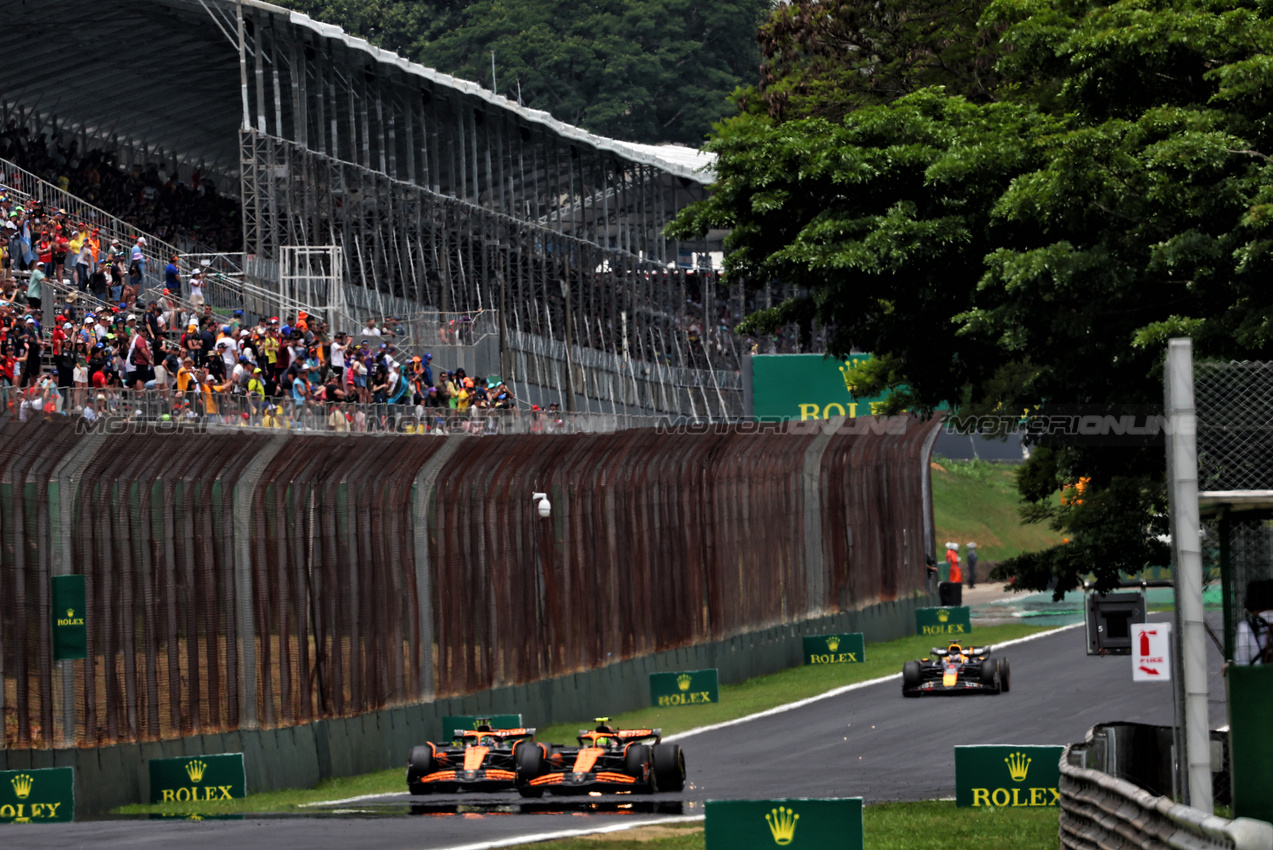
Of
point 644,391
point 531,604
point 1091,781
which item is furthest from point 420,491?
point 644,391

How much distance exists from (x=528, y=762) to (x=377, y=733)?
4259 mm

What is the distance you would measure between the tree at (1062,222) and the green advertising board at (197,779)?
7.06 m

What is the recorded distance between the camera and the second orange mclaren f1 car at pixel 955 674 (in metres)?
31.4

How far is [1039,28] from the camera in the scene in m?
17.9

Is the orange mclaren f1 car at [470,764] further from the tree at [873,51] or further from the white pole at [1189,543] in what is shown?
the white pole at [1189,543]

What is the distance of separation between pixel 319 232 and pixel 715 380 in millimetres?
15754

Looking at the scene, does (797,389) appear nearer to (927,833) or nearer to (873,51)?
(873,51)

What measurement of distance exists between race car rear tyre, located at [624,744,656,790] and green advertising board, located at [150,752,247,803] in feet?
12.5

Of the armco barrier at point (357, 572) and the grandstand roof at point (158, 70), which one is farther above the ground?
the grandstand roof at point (158, 70)

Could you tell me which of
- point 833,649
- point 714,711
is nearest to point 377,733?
point 714,711

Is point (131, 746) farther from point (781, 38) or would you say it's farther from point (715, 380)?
point (715, 380)

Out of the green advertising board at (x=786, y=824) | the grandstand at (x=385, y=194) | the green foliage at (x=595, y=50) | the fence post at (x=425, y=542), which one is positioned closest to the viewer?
the green advertising board at (x=786, y=824)

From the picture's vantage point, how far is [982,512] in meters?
71.3

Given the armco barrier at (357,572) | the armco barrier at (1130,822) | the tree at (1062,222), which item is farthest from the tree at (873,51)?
the armco barrier at (1130,822)
